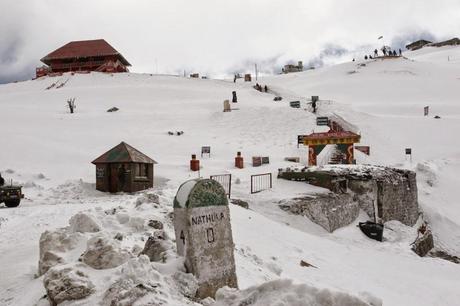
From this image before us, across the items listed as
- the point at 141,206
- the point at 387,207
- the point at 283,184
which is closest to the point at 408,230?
the point at 387,207

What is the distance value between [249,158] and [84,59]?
164ft

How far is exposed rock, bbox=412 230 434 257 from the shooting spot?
51.9ft

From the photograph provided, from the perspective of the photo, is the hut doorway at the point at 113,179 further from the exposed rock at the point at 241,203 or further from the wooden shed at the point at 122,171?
the exposed rock at the point at 241,203

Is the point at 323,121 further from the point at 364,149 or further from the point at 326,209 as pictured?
the point at 326,209

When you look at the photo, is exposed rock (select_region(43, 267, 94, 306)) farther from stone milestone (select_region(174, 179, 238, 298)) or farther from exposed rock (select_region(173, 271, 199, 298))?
stone milestone (select_region(174, 179, 238, 298))

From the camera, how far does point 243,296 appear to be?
4.95 meters

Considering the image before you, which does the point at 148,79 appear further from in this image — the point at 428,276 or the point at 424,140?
the point at 428,276

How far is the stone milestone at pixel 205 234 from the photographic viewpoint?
6.60 meters

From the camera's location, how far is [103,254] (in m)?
6.42

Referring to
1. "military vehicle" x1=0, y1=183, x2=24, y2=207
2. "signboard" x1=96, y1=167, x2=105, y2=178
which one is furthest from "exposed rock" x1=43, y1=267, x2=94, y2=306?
"signboard" x1=96, y1=167, x2=105, y2=178

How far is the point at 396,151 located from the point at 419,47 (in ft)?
372

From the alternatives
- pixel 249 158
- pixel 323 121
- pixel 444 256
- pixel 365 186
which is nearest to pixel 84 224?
pixel 365 186

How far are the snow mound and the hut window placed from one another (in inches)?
537

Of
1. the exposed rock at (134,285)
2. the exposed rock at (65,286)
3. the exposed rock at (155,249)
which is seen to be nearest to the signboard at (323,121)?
the exposed rock at (155,249)
